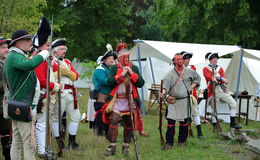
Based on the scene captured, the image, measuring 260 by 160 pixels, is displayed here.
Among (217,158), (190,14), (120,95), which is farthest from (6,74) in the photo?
(190,14)

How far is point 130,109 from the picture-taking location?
5.75 meters

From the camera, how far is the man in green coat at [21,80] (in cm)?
400

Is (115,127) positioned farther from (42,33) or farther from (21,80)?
(21,80)

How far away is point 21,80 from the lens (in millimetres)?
4086

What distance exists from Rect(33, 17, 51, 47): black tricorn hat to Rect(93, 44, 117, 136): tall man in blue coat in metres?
2.04

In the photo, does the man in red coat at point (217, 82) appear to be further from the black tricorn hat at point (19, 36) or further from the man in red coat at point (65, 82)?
the black tricorn hat at point (19, 36)

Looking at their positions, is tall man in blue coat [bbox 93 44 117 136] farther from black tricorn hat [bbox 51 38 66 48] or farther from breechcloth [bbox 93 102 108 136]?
black tricorn hat [bbox 51 38 66 48]

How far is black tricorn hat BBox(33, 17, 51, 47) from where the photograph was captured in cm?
461

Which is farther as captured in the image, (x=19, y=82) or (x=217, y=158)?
(x=217, y=158)

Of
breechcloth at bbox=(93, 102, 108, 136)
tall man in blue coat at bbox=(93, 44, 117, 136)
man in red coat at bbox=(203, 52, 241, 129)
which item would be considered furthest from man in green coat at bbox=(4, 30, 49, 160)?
man in red coat at bbox=(203, 52, 241, 129)

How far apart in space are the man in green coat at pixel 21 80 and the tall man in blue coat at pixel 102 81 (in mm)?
2640

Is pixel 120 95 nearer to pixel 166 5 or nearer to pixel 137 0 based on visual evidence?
pixel 166 5

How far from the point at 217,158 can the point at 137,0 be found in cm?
2099

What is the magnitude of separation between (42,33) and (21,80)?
2.99ft
